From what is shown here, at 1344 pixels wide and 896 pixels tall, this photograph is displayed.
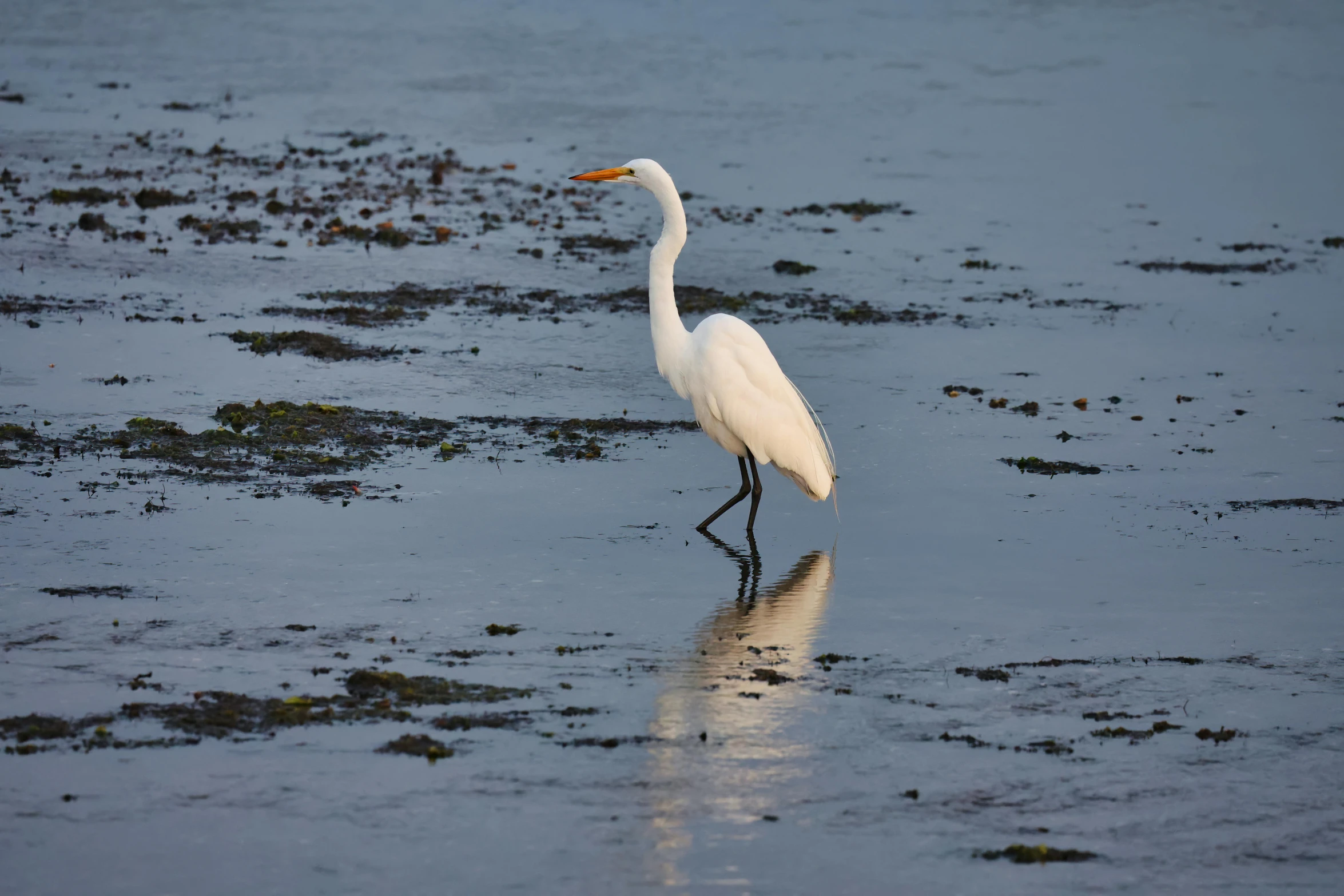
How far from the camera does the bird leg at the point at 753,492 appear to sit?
8914mm

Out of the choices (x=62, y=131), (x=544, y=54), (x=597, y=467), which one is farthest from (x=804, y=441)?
(x=544, y=54)

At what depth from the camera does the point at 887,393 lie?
1163cm

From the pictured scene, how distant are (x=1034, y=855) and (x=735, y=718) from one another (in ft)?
4.75

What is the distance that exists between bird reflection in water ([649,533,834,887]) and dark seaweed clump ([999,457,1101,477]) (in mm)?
2545

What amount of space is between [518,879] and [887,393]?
734cm

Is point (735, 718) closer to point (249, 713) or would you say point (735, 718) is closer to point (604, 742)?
point (604, 742)

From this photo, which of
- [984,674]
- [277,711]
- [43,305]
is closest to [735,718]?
[984,674]

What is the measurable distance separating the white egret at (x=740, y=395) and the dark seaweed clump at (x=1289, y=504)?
244 centimetres

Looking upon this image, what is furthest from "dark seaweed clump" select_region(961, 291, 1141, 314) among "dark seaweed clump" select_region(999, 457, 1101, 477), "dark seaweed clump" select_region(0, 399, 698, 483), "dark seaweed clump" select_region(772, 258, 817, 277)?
"dark seaweed clump" select_region(0, 399, 698, 483)

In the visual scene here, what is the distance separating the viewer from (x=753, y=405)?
8.89m

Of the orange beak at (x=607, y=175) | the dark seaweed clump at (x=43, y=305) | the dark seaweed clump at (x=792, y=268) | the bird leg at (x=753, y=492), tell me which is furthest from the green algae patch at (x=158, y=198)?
the bird leg at (x=753, y=492)

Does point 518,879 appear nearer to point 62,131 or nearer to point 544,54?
point 62,131

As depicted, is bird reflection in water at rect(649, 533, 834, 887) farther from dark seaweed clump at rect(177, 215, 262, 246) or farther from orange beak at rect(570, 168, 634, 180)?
dark seaweed clump at rect(177, 215, 262, 246)

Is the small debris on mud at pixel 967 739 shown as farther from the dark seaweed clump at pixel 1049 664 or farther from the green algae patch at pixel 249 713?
the green algae patch at pixel 249 713
